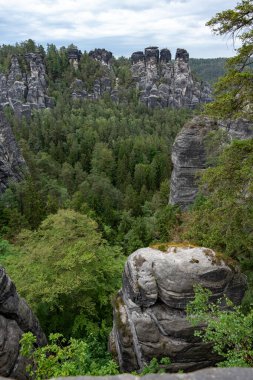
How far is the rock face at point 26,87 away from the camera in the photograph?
401ft

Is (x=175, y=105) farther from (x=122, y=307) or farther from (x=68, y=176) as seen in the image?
(x=122, y=307)

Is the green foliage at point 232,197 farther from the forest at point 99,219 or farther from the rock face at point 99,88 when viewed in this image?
the rock face at point 99,88

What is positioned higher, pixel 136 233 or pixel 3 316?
pixel 3 316

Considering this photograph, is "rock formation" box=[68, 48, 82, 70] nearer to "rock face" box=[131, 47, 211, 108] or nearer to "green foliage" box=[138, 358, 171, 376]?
"rock face" box=[131, 47, 211, 108]

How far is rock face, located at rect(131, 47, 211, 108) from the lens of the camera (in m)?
145

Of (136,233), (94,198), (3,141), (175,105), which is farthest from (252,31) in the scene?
(175,105)

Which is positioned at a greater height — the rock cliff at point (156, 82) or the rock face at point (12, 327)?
the rock cliff at point (156, 82)

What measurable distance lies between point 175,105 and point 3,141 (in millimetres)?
107991

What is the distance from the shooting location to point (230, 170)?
11.9 m

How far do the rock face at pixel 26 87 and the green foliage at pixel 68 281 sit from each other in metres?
107

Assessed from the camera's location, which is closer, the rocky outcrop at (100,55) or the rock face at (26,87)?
the rock face at (26,87)

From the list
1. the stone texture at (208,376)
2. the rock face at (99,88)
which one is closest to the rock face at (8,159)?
the stone texture at (208,376)

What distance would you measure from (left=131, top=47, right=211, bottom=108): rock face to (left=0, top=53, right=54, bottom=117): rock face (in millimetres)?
41182

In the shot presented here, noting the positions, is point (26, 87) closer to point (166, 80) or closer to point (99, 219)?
point (166, 80)
